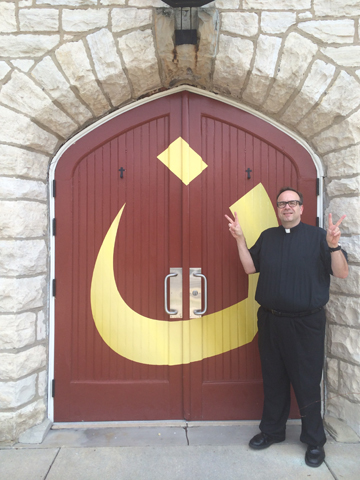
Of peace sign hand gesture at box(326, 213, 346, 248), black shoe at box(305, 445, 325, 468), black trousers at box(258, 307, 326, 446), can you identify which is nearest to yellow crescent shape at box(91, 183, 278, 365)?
black trousers at box(258, 307, 326, 446)

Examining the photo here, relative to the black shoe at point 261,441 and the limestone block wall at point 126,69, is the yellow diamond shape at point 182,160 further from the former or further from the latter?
the black shoe at point 261,441

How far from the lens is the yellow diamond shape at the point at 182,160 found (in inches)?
116

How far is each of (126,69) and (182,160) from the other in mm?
847

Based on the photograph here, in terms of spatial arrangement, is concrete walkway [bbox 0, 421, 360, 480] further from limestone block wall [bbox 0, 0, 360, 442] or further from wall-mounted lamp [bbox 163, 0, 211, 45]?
wall-mounted lamp [bbox 163, 0, 211, 45]

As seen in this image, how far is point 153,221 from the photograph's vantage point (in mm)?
2963

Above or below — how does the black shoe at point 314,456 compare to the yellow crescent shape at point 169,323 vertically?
below

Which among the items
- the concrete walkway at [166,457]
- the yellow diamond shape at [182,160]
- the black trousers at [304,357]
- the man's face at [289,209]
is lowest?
the concrete walkway at [166,457]

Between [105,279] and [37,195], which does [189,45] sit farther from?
[105,279]

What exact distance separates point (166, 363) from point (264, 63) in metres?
2.61

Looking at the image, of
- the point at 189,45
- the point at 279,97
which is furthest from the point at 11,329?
the point at 279,97

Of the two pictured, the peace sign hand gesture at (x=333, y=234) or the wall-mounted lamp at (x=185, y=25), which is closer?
the peace sign hand gesture at (x=333, y=234)

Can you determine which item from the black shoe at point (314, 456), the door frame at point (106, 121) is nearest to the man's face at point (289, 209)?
the door frame at point (106, 121)

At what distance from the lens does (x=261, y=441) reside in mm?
→ 2520

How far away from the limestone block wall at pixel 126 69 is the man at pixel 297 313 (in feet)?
1.44
